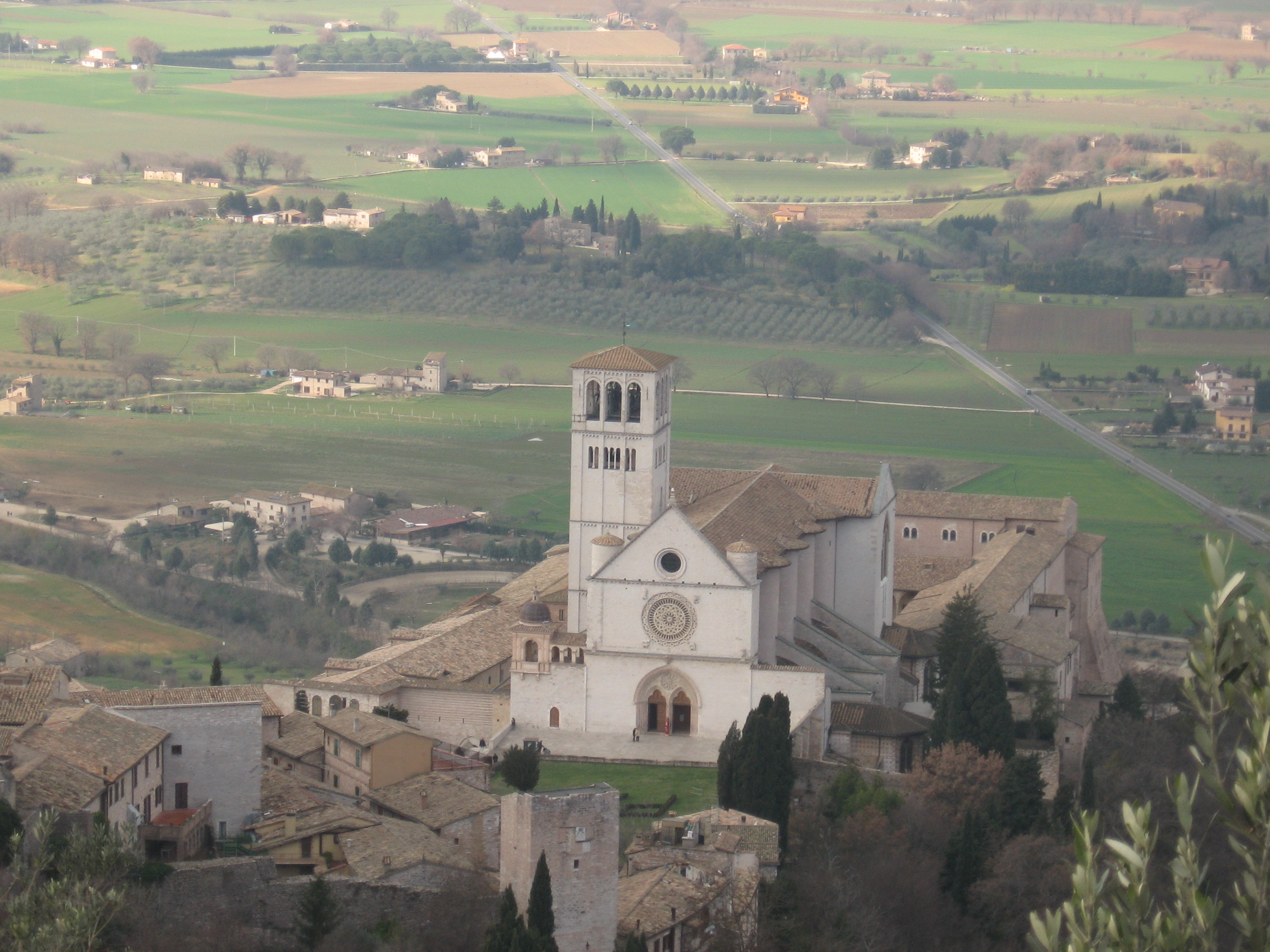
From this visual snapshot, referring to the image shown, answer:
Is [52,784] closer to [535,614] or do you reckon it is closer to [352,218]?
[535,614]

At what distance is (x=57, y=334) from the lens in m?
143

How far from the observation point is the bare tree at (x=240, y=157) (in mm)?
178875

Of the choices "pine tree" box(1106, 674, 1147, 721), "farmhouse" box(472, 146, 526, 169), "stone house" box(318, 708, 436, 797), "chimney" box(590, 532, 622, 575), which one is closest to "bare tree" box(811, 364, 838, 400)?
"farmhouse" box(472, 146, 526, 169)

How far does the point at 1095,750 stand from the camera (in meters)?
56.0

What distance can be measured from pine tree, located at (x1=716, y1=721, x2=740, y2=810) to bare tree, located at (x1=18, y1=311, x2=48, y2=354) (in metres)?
101

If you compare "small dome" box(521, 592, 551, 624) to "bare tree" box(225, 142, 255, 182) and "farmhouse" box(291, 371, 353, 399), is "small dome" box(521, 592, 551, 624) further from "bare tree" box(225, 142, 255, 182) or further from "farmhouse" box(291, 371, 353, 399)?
"bare tree" box(225, 142, 255, 182)

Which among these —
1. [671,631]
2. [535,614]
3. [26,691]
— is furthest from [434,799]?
[535,614]

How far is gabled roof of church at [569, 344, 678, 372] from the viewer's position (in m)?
54.0

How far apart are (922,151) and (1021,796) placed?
14902cm

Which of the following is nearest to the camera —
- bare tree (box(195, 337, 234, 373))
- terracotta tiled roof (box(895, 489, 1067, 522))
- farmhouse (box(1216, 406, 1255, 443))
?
terracotta tiled roof (box(895, 489, 1067, 522))

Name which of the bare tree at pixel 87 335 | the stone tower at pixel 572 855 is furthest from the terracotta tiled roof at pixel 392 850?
the bare tree at pixel 87 335

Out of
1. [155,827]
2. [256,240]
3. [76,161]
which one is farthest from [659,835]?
[76,161]

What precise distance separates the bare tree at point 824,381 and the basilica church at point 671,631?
70.3m

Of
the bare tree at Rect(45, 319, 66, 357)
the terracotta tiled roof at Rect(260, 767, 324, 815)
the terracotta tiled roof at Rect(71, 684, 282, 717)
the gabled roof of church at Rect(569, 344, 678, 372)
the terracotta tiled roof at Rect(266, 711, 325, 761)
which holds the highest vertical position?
the gabled roof of church at Rect(569, 344, 678, 372)
